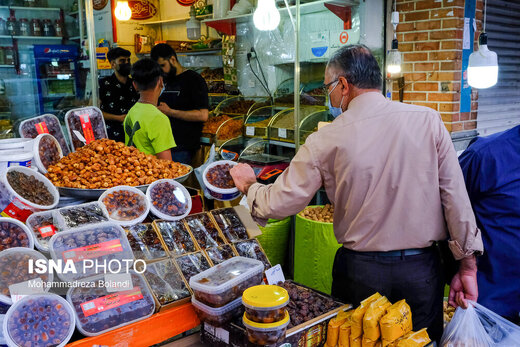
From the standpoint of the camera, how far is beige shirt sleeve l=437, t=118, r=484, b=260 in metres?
2.12

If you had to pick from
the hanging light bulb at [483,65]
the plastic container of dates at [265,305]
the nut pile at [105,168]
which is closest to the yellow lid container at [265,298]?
the plastic container of dates at [265,305]

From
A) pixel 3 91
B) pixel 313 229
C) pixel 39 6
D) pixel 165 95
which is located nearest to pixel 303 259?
pixel 313 229

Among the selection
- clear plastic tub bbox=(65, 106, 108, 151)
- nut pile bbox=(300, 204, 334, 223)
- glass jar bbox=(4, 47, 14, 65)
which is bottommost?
nut pile bbox=(300, 204, 334, 223)

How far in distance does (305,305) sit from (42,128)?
2.15 metres

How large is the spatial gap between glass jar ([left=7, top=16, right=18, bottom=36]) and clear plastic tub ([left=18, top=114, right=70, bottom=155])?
2.01 meters

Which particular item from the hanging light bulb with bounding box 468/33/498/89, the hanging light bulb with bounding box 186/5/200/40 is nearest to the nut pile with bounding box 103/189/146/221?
the hanging light bulb with bounding box 468/33/498/89

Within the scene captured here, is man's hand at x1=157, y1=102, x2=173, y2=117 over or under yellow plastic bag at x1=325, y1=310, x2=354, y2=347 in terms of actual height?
over

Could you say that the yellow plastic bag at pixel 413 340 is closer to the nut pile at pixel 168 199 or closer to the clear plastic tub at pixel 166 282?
the clear plastic tub at pixel 166 282

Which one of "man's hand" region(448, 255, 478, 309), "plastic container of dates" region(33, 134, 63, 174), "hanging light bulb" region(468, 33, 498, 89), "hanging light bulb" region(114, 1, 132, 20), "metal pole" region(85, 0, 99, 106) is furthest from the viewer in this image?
"hanging light bulb" region(114, 1, 132, 20)

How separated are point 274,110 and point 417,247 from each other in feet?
12.4

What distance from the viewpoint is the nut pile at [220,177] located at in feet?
8.73

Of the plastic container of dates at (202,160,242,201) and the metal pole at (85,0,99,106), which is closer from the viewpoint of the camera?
the plastic container of dates at (202,160,242,201)

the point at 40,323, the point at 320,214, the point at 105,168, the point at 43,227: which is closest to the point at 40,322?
the point at 40,323

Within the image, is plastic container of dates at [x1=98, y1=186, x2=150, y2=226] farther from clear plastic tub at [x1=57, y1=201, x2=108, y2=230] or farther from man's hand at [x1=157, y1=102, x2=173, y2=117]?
man's hand at [x1=157, y1=102, x2=173, y2=117]
